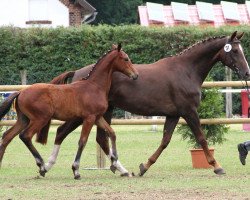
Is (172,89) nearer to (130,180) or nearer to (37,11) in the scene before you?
(130,180)

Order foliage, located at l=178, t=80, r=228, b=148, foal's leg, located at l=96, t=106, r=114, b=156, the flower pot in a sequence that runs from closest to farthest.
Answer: foal's leg, located at l=96, t=106, r=114, b=156, the flower pot, foliage, located at l=178, t=80, r=228, b=148

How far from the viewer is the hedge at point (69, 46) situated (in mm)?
32594

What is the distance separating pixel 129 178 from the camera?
1366cm

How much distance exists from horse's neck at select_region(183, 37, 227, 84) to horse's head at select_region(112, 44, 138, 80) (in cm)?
106

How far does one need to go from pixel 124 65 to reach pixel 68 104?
0.97 m

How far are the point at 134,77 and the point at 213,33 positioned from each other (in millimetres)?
20256

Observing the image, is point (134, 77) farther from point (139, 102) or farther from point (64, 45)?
point (64, 45)

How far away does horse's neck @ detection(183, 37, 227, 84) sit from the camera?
14.4 metres

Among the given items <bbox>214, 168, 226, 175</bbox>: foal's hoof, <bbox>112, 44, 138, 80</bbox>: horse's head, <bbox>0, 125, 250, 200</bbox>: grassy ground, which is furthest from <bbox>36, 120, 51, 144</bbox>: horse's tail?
<bbox>214, 168, 226, 175</bbox>: foal's hoof

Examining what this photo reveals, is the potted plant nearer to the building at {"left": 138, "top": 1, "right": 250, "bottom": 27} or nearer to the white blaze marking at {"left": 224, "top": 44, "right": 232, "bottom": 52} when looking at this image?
the white blaze marking at {"left": 224, "top": 44, "right": 232, "bottom": 52}

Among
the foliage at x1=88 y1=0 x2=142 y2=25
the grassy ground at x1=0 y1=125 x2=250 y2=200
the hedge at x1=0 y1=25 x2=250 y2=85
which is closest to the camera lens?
the grassy ground at x1=0 y1=125 x2=250 y2=200

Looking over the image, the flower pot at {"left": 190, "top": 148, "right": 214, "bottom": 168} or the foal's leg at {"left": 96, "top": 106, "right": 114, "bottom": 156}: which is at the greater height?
the foal's leg at {"left": 96, "top": 106, "right": 114, "bottom": 156}

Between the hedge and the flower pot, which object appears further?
the hedge

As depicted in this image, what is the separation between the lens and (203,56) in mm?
14453
